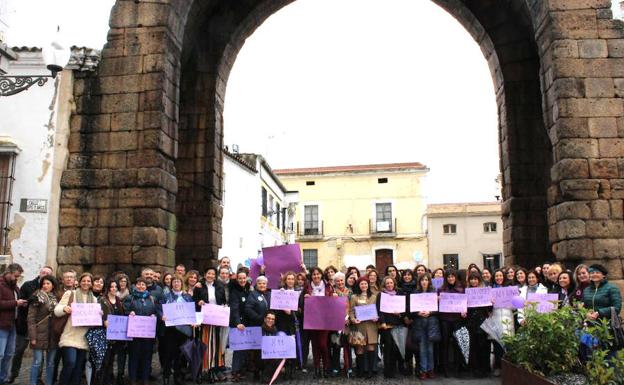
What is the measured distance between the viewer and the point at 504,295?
7230mm

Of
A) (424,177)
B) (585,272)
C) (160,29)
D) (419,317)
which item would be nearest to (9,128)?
(160,29)

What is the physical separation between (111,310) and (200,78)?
7.80 meters

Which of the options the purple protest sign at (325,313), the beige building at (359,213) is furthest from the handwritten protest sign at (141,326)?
the beige building at (359,213)

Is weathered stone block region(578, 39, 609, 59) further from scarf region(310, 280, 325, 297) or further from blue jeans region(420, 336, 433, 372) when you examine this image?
scarf region(310, 280, 325, 297)

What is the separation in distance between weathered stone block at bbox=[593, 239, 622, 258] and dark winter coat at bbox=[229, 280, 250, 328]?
5.01m

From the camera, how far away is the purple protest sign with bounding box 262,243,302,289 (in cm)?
841

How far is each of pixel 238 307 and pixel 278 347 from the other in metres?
0.69

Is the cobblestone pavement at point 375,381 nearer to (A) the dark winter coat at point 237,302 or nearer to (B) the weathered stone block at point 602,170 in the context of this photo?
(A) the dark winter coat at point 237,302

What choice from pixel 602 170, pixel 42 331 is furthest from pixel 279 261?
pixel 602 170

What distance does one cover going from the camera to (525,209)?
468 inches

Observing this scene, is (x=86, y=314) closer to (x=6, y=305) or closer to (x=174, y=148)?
(x=6, y=305)

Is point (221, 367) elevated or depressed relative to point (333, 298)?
depressed

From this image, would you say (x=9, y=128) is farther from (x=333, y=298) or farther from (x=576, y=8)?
(x=576, y=8)

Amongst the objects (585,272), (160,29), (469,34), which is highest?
(469,34)
